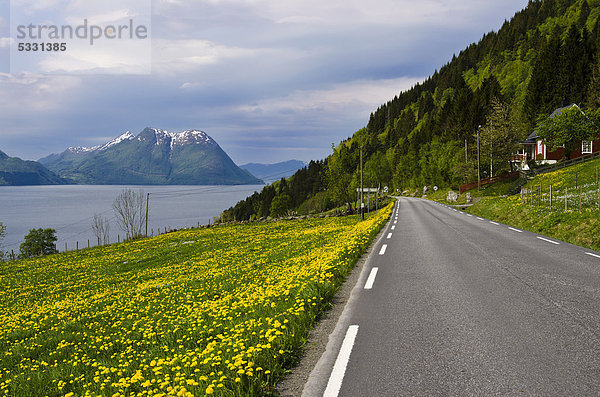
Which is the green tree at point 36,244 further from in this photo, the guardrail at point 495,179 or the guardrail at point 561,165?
the guardrail at point 561,165

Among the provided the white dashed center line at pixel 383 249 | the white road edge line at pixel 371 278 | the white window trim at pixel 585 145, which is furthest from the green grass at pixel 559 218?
the white window trim at pixel 585 145

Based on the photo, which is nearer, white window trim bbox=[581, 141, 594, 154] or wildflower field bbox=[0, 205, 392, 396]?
wildflower field bbox=[0, 205, 392, 396]

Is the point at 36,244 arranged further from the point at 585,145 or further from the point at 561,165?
the point at 585,145

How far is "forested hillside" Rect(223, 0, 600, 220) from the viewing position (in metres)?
58.1

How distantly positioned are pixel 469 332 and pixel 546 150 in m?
65.5

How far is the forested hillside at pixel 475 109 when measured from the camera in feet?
191

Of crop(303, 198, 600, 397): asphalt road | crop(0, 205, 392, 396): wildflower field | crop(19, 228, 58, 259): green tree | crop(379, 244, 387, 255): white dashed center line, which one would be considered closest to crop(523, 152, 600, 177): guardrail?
crop(379, 244, 387, 255): white dashed center line

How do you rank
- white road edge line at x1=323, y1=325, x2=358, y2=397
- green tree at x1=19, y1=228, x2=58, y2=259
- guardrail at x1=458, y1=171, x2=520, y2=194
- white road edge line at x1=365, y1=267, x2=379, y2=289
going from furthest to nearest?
1. green tree at x1=19, y1=228, x2=58, y2=259
2. guardrail at x1=458, y1=171, x2=520, y2=194
3. white road edge line at x1=365, y1=267, x2=379, y2=289
4. white road edge line at x1=323, y1=325, x2=358, y2=397

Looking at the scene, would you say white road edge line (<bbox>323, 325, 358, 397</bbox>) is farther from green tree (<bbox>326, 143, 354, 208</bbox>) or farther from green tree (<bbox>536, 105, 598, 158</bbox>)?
green tree (<bbox>536, 105, 598, 158</bbox>)

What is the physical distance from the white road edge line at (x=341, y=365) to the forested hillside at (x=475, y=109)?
35533 millimetres

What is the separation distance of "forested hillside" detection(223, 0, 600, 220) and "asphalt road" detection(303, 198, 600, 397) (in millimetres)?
32040

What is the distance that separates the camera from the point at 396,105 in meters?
189

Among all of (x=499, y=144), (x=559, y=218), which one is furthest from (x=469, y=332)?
(x=499, y=144)

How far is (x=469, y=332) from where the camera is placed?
195 inches
